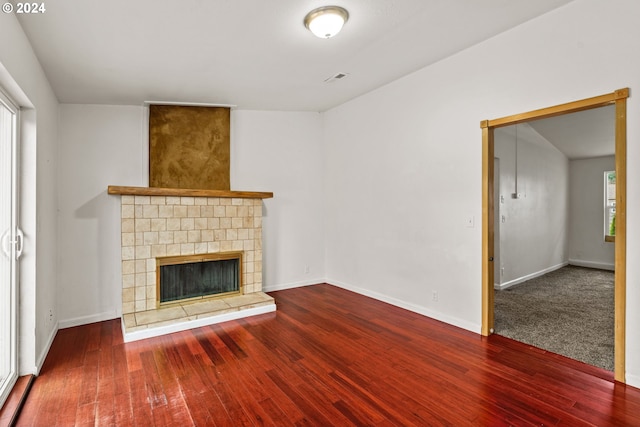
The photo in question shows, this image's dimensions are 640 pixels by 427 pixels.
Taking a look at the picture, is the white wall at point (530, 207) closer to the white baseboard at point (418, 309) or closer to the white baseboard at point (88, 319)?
the white baseboard at point (418, 309)

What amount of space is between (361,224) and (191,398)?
3.10m

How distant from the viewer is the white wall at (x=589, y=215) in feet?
22.5

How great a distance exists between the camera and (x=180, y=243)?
3904 mm

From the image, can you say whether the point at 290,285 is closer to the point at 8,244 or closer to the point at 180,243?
the point at 180,243

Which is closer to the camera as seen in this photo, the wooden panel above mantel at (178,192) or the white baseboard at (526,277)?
the wooden panel above mantel at (178,192)

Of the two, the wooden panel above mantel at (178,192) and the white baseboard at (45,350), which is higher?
the wooden panel above mantel at (178,192)

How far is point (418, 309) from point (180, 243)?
2.95m

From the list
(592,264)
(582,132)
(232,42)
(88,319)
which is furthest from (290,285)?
(592,264)

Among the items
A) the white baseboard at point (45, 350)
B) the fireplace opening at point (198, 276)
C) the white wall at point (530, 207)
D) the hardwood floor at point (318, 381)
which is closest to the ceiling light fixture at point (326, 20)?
the hardwood floor at point (318, 381)

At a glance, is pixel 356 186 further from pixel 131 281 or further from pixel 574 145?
pixel 574 145

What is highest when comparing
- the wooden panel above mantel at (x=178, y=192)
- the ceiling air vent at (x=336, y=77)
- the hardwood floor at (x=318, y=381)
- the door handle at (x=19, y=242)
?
the ceiling air vent at (x=336, y=77)

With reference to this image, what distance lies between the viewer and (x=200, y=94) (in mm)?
3926

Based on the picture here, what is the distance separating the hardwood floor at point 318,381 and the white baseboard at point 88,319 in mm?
169

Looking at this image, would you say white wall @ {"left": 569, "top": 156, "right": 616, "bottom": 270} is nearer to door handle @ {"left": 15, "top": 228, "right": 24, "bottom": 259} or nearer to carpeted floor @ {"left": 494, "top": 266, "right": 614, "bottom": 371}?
carpeted floor @ {"left": 494, "top": 266, "right": 614, "bottom": 371}
